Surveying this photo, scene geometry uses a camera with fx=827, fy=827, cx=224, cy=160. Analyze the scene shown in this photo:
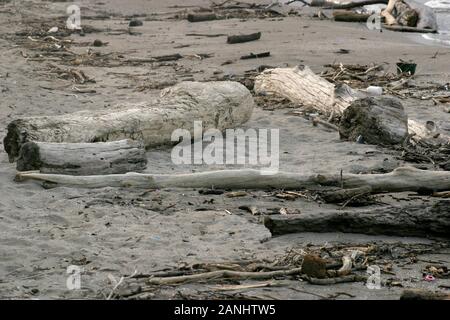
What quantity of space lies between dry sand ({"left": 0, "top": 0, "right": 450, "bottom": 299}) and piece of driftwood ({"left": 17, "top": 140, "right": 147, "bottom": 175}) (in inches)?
8.7

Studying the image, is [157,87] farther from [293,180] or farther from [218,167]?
[293,180]

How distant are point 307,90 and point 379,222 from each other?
479 cm

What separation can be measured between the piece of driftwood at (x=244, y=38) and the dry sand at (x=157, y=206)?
0.44m

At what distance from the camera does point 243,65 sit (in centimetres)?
1246

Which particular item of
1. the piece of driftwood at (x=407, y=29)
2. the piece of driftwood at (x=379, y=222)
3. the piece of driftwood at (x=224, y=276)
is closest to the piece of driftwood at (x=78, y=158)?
the piece of driftwood at (x=379, y=222)

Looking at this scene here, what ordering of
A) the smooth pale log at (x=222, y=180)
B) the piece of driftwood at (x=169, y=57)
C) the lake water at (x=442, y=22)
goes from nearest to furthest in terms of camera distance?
the smooth pale log at (x=222, y=180), the piece of driftwood at (x=169, y=57), the lake water at (x=442, y=22)

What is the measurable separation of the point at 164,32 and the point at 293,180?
1091cm

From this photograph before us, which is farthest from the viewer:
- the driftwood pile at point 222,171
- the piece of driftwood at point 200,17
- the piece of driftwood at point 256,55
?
the piece of driftwood at point 200,17

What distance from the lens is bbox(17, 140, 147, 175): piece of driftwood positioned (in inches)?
255

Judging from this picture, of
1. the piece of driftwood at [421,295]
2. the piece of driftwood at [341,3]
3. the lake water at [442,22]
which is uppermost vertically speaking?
the piece of driftwood at [341,3]

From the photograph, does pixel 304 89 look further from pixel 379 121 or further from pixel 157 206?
pixel 157 206

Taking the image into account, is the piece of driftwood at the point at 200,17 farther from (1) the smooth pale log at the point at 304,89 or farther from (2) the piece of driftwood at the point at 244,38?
(1) the smooth pale log at the point at 304,89

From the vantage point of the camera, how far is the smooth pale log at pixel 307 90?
9102 millimetres
